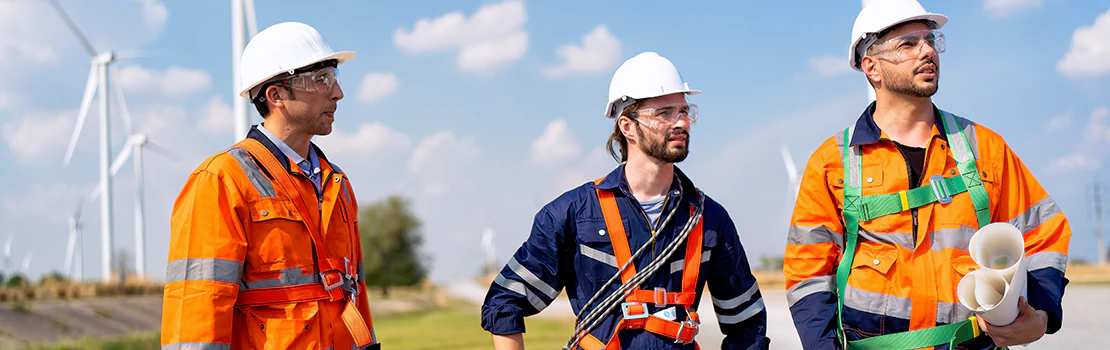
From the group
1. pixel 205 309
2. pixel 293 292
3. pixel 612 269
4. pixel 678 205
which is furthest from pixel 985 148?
pixel 205 309

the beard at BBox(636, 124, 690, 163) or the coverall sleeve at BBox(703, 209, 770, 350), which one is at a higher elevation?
the beard at BBox(636, 124, 690, 163)

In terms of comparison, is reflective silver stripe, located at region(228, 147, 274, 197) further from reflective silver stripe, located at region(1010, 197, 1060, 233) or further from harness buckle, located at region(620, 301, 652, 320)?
reflective silver stripe, located at region(1010, 197, 1060, 233)

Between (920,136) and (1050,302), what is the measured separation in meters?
1.00

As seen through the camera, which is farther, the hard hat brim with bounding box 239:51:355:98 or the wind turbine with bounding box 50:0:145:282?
the wind turbine with bounding box 50:0:145:282

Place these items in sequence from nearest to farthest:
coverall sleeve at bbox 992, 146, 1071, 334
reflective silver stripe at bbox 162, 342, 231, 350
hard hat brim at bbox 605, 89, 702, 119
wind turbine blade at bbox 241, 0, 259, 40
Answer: reflective silver stripe at bbox 162, 342, 231, 350
coverall sleeve at bbox 992, 146, 1071, 334
hard hat brim at bbox 605, 89, 702, 119
wind turbine blade at bbox 241, 0, 259, 40

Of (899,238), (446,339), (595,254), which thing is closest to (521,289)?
(595,254)

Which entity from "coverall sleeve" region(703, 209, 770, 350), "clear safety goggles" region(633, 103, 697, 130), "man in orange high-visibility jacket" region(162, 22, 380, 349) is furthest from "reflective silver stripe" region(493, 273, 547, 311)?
"clear safety goggles" region(633, 103, 697, 130)

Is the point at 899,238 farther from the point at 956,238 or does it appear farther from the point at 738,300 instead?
the point at 738,300

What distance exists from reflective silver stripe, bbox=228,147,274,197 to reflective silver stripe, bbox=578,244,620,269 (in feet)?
5.26

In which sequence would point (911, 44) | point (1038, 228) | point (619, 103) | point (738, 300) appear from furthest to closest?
point (619, 103) → point (738, 300) → point (911, 44) → point (1038, 228)

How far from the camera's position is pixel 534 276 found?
16.0 feet

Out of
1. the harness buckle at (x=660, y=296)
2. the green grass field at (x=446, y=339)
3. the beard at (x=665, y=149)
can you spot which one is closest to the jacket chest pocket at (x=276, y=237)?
the harness buckle at (x=660, y=296)

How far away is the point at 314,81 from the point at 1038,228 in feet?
12.0

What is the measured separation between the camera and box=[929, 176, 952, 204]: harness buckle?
173 inches
